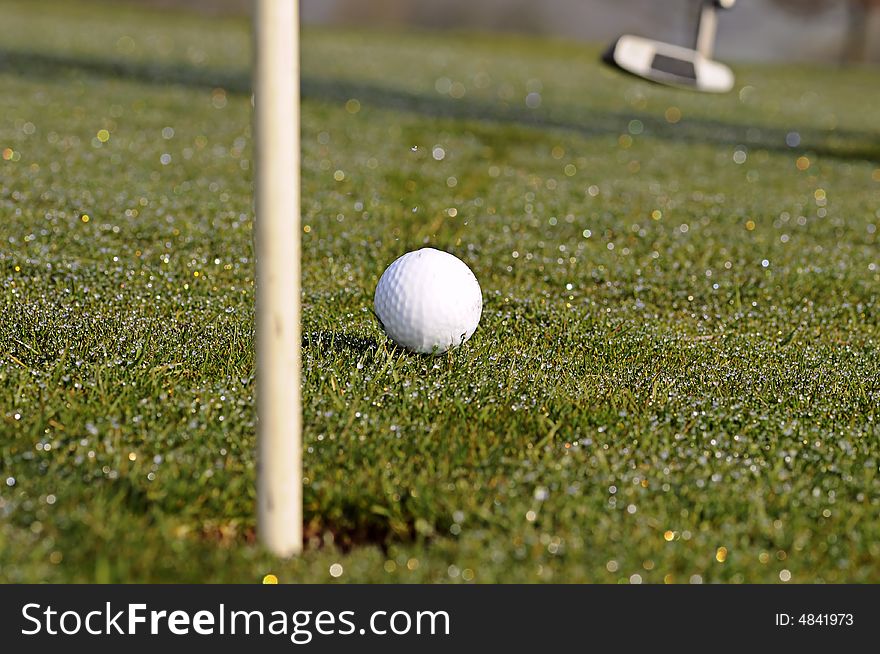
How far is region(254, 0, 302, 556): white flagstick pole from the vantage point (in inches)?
104

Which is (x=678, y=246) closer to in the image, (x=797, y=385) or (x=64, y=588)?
(x=797, y=385)

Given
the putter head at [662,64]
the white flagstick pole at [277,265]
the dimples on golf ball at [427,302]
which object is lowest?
the white flagstick pole at [277,265]

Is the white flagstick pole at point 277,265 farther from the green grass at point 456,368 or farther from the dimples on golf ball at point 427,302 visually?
the dimples on golf ball at point 427,302

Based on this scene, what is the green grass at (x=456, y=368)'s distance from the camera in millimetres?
3215

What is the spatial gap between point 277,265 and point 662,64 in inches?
273

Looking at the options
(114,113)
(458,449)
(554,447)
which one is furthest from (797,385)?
(114,113)

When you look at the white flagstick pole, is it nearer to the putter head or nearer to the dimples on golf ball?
the dimples on golf ball

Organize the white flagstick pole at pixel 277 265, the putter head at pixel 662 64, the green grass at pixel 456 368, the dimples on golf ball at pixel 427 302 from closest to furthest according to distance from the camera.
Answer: the white flagstick pole at pixel 277 265 → the green grass at pixel 456 368 → the dimples on golf ball at pixel 427 302 → the putter head at pixel 662 64

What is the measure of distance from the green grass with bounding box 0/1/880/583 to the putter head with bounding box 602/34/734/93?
3.92ft

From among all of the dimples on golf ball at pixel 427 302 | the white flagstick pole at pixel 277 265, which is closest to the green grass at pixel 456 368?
the dimples on golf ball at pixel 427 302

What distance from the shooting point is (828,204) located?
9.49m

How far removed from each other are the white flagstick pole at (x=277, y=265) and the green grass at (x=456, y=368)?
0.29m

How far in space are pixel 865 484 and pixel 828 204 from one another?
6522 mm

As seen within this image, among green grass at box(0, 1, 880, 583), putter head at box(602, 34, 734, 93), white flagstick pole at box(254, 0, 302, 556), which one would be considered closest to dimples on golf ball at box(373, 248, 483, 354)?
green grass at box(0, 1, 880, 583)
